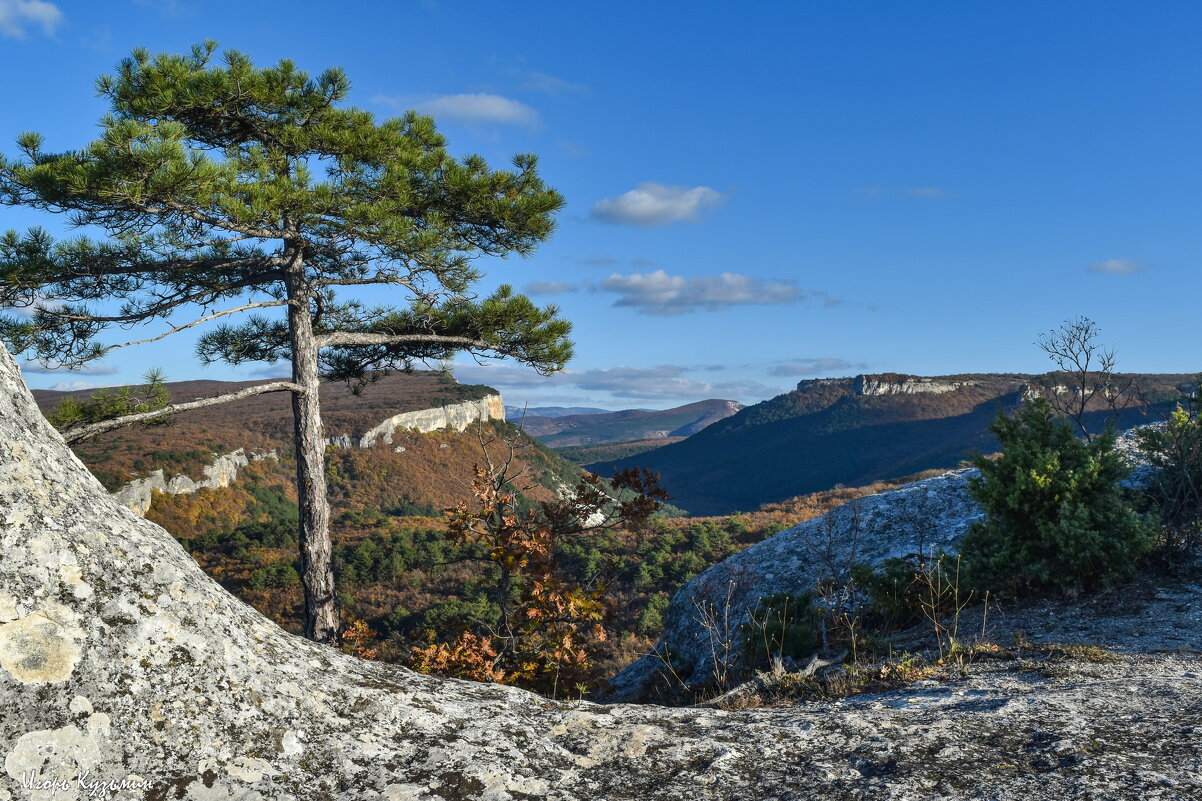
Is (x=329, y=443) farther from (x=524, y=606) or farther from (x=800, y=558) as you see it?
(x=524, y=606)

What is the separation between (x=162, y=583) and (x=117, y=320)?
789 cm

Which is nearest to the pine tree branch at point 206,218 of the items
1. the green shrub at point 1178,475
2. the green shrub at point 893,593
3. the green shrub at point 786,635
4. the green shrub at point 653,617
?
the green shrub at point 786,635

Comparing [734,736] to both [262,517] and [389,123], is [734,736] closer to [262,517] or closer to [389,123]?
[389,123]

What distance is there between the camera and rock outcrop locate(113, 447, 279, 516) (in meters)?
47.6

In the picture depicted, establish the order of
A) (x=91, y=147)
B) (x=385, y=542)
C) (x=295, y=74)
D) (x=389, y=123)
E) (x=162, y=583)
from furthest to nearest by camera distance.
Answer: (x=385, y=542) → (x=389, y=123) → (x=295, y=74) → (x=91, y=147) → (x=162, y=583)

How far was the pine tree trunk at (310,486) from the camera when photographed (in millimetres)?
8391

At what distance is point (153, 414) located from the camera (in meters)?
7.58

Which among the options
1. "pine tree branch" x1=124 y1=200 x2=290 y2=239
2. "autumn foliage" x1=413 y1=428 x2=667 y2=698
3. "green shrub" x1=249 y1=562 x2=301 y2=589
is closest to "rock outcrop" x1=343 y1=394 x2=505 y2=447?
"green shrub" x1=249 y1=562 x2=301 y2=589

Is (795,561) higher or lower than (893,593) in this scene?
lower

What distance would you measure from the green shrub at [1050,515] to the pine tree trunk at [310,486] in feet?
26.4

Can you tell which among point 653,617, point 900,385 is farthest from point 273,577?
point 900,385

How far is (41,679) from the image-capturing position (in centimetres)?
241

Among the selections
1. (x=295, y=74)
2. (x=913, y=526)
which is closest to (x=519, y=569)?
(x=295, y=74)

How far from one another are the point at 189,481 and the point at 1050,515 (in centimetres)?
6077
